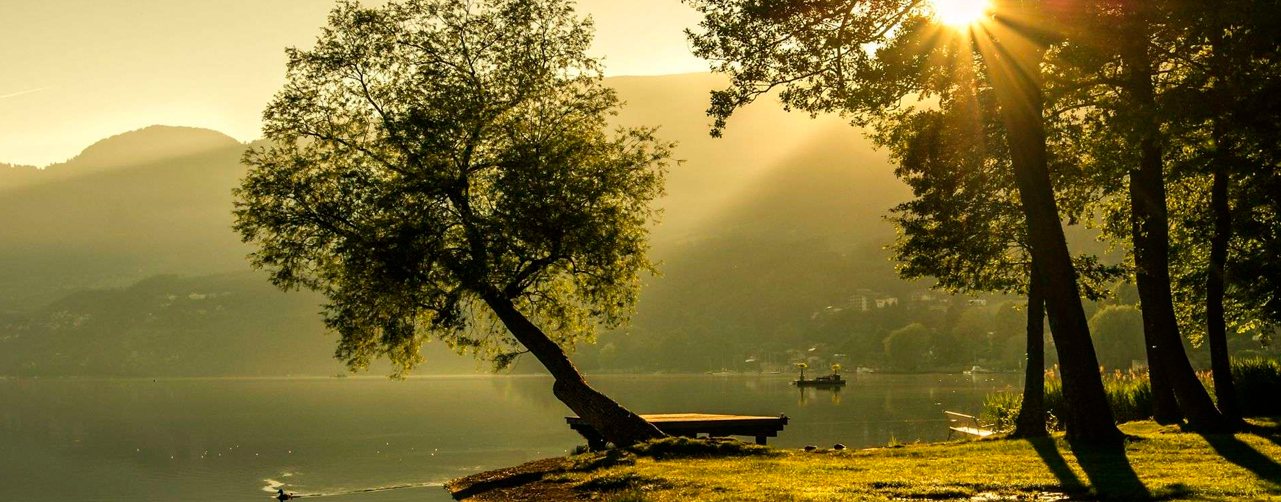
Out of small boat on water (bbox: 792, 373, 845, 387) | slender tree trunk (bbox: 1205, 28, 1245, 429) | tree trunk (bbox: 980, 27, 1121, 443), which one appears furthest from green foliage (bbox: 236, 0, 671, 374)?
small boat on water (bbox: 792, 373, 845, 387)

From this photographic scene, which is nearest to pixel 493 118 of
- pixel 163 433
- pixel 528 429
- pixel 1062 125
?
pixel 1062 125

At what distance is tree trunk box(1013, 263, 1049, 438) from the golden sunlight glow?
9.80m

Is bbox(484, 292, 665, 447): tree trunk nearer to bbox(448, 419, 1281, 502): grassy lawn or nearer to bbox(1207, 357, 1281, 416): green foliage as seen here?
bbox(448, 419, 1281, 502): grassy lawn

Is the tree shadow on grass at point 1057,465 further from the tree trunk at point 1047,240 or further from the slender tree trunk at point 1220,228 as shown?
the slender tree trunk at point 1220,228

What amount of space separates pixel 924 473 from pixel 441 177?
15785 millimetres

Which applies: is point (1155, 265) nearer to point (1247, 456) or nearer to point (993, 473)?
point (1247, 456)

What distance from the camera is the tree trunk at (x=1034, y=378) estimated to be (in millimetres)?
32531

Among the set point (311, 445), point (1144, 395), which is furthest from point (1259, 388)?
point (311, 445)

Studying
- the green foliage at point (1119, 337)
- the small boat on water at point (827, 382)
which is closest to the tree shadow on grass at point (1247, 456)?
the small boat on water at point (827, 382)

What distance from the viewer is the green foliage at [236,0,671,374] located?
98.2 ft

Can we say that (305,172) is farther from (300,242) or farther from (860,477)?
(860,477)

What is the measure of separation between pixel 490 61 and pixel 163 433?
76329mm

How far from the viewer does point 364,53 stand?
3241 cm

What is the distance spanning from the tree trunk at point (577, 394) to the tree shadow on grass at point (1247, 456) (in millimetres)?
15224
